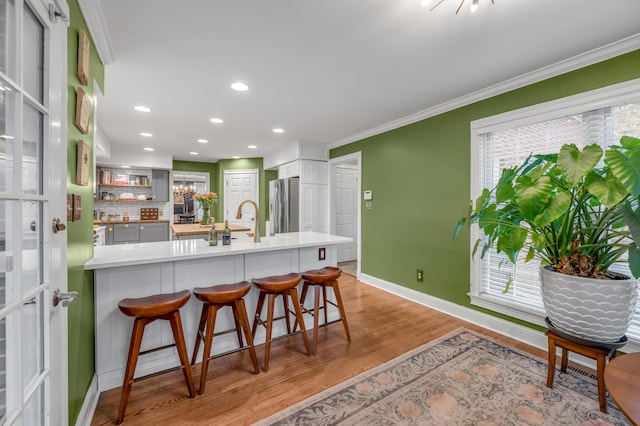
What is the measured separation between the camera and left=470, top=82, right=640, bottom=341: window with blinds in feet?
6.94

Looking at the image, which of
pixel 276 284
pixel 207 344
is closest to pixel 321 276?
pixel 276 284

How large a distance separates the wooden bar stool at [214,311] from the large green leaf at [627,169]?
7.37 ft

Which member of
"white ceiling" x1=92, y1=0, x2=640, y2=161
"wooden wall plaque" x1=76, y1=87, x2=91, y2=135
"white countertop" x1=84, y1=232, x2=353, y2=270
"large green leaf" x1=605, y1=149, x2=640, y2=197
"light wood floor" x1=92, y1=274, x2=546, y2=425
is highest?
"white ceiling" x1=92, y1=0, x2=640, y2=161

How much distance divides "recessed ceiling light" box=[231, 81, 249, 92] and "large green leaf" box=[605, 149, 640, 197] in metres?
2.75

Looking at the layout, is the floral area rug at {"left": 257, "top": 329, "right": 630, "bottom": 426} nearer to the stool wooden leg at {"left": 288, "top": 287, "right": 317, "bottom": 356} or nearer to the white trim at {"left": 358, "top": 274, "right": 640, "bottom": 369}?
the white trim at {"left": 358, "top": 274, "right": 640, "bottom": 369}

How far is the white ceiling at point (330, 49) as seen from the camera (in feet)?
5.59

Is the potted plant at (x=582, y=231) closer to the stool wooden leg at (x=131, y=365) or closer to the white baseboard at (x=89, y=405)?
the stool wooden leg at (x=131, y=365)

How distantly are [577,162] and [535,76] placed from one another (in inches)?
54.2

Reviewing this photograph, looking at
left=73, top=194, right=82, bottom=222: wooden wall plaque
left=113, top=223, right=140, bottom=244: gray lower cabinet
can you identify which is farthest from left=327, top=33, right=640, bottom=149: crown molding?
left=113, top=223, right=140, bottom=244: gray lower cabinet

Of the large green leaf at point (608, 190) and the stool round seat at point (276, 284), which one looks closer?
the large green leaf at point (608, 190)

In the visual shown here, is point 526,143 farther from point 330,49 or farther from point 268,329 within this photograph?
point 268,329

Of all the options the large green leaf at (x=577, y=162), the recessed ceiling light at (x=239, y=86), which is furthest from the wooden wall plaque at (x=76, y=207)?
the large green leaf at (x=577, y=162)

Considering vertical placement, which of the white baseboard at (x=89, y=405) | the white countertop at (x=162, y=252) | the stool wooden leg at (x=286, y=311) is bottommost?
the white baseboard at (x=89, y=405)

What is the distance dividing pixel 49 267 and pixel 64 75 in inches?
32.9
